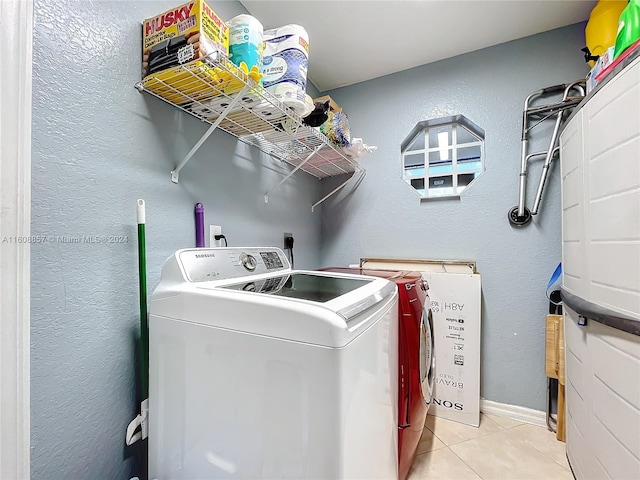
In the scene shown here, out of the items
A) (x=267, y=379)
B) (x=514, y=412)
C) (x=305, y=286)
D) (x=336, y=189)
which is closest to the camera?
(x=267, y=379)

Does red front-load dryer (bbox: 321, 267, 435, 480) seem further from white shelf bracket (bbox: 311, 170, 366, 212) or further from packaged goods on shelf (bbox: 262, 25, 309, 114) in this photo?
white shelf bracket (bbox: 311, 170, 366, 212)

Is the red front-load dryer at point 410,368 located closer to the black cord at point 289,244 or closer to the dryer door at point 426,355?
the dryer door at point 426,355

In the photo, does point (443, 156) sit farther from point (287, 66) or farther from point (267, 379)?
point (267, 379)

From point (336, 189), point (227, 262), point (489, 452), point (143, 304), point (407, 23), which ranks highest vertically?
point (407, 23)

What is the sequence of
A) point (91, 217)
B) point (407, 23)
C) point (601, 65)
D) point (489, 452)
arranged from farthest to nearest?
point (407, 23), point (489, 452), point (601, 65), point (91, 217)

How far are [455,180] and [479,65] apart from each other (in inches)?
31.8

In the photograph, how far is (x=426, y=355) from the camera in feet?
4.71

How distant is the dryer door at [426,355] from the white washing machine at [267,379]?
1.24 ft

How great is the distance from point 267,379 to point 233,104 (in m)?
0.97

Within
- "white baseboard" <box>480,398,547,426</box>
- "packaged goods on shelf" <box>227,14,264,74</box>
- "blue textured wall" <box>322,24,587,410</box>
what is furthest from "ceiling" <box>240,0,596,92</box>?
"white baseboard" <box>480,398,547,426</box>

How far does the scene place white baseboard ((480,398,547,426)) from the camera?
1811 mm

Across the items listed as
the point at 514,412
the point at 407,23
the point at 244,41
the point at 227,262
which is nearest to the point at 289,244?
the point at 227,262

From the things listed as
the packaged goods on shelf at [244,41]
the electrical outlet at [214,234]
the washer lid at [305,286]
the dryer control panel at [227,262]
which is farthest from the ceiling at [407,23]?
the washer lid at [305,286]

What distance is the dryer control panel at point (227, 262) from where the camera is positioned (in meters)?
0.97
